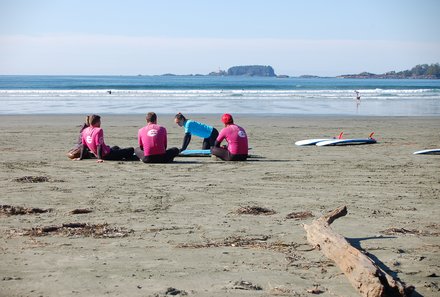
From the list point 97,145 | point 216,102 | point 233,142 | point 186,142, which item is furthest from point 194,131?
point 216,102

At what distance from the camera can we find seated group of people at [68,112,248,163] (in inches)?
546

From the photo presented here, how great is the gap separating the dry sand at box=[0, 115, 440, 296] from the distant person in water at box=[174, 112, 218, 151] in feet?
1.77

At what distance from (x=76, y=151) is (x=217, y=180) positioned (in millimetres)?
3994

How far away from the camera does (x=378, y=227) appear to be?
8016mm

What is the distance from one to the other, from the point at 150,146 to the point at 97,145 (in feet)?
3.69

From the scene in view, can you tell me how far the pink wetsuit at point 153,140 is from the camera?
13.8 meters

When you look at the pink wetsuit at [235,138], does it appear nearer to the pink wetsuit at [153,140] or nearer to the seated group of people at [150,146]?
A: the seated group of people at [150,146]

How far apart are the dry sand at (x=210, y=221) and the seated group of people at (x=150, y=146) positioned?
10.5 inches

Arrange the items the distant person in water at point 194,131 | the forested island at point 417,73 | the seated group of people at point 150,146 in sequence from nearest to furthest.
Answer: the seated group of people at point 150,146, the distant person in water at point 194,131, the forested island at point 417,73

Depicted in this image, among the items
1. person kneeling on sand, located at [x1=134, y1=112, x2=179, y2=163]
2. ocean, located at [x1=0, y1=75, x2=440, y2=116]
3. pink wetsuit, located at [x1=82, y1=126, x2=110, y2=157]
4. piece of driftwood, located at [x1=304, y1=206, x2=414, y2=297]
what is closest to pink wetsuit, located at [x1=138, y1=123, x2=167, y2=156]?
person kneeling on sand, located at [x1=134, y1=112, x2=179, y2=163]

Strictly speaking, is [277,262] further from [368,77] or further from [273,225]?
[368,77]

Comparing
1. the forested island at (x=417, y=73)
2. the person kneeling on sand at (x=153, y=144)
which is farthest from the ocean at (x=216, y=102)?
the forested island at (x=417, y=73)

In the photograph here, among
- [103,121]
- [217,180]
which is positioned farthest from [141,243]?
[103,121]

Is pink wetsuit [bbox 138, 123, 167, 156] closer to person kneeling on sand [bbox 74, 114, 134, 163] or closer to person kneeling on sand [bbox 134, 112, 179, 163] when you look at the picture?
person kneeling on sand [bbox 134, 112, 179, 163]
